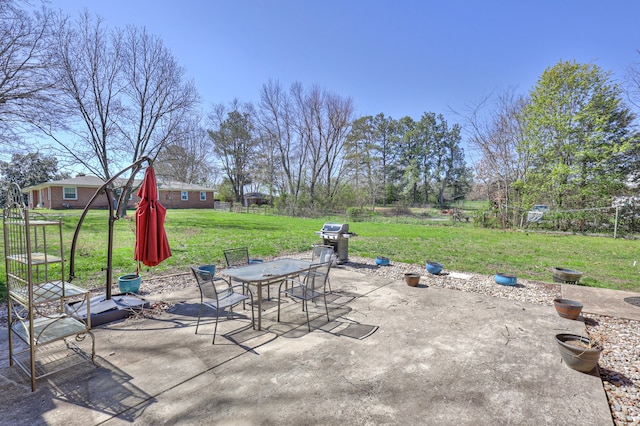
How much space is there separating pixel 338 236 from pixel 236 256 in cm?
293

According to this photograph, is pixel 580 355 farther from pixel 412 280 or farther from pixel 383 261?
pixel 383 261

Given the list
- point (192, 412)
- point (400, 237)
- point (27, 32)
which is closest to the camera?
point (192, 412)

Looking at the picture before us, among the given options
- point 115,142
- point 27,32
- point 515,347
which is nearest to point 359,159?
point 115,142

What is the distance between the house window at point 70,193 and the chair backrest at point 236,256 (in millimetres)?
29089

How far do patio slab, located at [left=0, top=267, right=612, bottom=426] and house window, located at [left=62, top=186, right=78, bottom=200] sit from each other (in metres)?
28.9

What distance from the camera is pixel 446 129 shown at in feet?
119

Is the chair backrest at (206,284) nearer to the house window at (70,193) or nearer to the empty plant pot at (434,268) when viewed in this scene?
the empty plant pot at (434,268)

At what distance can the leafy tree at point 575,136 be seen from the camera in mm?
14836

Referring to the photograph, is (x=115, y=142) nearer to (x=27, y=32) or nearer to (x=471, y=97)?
(x=27, y=32)

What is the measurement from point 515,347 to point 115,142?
19.5m

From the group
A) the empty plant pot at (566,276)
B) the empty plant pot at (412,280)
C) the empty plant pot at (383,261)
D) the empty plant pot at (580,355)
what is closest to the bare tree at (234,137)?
the empty plant pot at (383,261)

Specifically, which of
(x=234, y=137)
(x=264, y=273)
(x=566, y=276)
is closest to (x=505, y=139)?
(x=566, y=276)

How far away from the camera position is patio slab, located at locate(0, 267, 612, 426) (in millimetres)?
2182

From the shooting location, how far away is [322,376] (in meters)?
2.67
